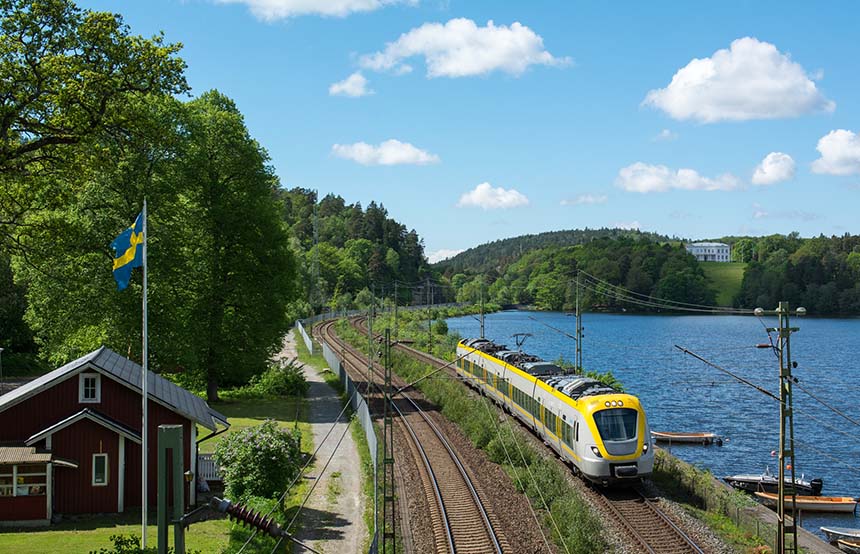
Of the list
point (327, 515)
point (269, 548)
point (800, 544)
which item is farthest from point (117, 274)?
point (800, 544)

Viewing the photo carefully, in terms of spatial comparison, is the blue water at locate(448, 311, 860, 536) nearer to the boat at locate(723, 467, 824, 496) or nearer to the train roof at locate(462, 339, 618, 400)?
the boat at locate(723, 467, 824, 496)

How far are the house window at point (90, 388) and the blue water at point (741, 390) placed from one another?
90.3 feet

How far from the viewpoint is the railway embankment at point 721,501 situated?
2234cm

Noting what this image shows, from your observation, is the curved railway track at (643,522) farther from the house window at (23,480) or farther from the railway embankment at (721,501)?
the house window at (23,480)

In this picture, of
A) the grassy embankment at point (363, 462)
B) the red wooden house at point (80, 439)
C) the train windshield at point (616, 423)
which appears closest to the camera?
the red wooden house at point (80, 439)

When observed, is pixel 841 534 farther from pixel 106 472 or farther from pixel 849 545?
pixel 106 472

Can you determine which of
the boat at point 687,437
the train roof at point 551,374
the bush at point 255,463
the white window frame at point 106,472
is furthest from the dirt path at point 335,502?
the boat at point 687,437

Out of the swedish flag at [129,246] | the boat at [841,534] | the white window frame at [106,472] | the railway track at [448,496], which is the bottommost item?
the boat at [841,534]

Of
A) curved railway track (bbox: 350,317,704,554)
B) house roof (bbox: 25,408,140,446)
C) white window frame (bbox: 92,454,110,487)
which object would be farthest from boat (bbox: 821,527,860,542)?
white window frame (bbox: 92,454,110,487)

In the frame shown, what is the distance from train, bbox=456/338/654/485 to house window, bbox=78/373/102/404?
41.1ft

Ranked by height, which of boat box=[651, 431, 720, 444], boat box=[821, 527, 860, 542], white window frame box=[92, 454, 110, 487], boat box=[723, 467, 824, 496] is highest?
white window frame box=[92, 454, 110, 487]

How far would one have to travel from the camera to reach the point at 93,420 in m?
24.7


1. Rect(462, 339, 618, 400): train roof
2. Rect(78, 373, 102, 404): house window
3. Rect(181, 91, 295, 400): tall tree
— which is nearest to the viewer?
Rect(78, 373, 102, 404): house window

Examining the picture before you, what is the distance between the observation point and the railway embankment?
2234 cm
